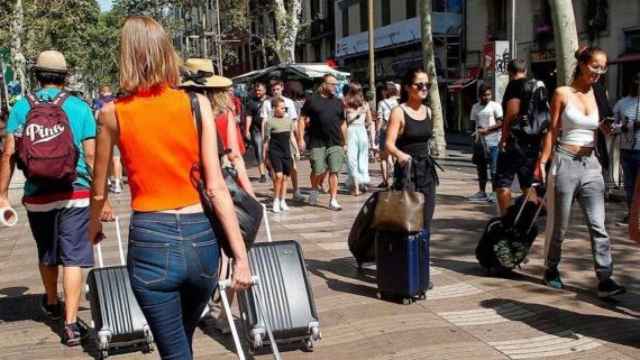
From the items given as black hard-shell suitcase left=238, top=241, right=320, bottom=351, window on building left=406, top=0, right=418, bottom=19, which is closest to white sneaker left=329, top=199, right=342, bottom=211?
black hard-shell suitcase left=238, top=241, right=320, bottom=351

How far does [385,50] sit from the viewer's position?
125 feet

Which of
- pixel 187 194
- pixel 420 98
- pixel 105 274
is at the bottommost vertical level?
pixel 105 274

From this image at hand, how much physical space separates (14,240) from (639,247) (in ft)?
23.1

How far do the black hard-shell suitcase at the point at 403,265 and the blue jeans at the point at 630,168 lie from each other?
11.5 feet

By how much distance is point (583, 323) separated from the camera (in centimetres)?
482

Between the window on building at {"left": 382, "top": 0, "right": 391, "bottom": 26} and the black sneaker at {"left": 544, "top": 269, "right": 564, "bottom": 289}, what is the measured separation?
33.3m

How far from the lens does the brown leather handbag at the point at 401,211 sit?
17.1 ft

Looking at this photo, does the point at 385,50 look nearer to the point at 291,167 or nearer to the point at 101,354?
the point at 291,167

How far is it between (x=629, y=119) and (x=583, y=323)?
13.1 ft

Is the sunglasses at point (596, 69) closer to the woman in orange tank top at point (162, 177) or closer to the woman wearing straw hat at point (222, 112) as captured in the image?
the woman wearing straw hat at point (222, 112)

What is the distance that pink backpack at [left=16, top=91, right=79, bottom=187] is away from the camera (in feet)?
15.0

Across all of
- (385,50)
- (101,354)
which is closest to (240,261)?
(101,354)

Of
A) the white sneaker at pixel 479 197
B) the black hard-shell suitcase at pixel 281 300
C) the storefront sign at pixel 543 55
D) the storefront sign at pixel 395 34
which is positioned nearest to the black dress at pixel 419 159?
the black hard-shell suitcase at pixel 281 300

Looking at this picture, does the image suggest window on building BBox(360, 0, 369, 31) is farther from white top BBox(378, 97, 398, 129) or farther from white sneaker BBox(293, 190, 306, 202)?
white sneaker BBox(293, 190, 306, 202)
